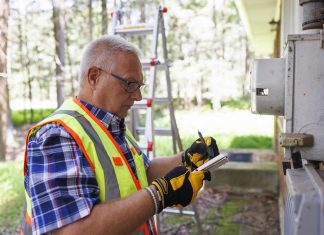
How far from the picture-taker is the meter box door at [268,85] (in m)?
1.58

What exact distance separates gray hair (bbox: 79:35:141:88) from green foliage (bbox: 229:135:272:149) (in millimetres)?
9450

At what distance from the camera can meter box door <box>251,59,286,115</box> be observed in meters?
1.58

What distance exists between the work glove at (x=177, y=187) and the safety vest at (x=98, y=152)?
18cm

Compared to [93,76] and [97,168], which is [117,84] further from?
[97,168]

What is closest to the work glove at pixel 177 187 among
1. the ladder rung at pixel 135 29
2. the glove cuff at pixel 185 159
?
the glove cuff at pixel 185 159

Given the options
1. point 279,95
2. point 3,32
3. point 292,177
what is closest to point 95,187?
point 292,177

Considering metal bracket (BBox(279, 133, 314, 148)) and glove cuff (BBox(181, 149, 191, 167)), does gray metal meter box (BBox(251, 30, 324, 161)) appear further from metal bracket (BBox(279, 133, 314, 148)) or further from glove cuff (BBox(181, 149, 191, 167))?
glove cuff (BBox(181, 149, 191, 167))

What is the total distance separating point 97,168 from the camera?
1.54 meters

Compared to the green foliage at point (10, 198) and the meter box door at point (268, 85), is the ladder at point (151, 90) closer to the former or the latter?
the meter box door at point (268, 85)

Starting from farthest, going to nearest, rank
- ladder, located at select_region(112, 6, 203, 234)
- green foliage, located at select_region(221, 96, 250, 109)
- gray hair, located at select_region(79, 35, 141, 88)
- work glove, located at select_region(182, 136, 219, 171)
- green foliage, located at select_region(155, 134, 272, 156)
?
green foliage, located at select_region(221, 96, 250, 109), green foliage, located at select_region(155, 134, 272, 156), ladder, located at select_region(112, 6, 203, 234), work glove, located at select_region(182, 136, 219, 171), gray hair, located at select_region(79, 35, 141, 88)

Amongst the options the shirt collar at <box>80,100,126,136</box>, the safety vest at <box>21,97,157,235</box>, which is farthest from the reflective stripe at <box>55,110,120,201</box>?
the shirt collar at <box>80,100,126,136</box>

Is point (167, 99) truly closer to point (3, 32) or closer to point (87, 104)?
point (87, 104)

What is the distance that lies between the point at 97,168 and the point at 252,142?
10.1 metres

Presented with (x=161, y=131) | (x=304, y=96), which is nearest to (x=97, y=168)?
(x=304, y=96)
